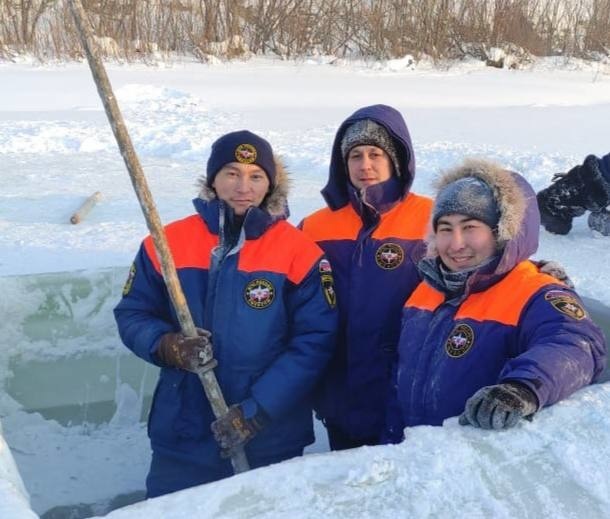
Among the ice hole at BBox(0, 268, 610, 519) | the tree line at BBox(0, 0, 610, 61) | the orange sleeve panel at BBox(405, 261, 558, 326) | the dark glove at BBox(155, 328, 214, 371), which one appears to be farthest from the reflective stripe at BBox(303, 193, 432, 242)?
the tree line at BBox(0, 0, 610, 61)

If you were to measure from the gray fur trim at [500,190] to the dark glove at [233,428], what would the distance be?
73 centimetres

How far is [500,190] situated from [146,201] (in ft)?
3.05

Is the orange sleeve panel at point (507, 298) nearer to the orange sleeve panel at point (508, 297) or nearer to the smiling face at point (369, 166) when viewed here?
the orange sleeve panel at point (508, 297)

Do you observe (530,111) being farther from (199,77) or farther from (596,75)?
(199,77)

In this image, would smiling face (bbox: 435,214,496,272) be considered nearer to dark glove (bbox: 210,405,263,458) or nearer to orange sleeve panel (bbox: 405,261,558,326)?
orange sleeve panel (bbox: 405,261,558,326)

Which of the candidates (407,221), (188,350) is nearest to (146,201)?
(188,350)

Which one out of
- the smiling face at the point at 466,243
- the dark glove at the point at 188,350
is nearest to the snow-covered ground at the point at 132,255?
the smiling face at the point at 466,243

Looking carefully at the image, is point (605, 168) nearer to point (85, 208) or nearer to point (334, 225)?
point (334, 225)

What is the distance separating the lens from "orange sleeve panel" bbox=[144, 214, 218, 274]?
2383mm

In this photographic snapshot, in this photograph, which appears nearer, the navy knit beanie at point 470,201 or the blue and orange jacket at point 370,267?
the navy knit beanie at point 470,201

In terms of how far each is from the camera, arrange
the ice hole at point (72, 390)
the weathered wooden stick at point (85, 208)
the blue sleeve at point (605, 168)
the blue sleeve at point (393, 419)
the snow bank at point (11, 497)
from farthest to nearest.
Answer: the weathered wooden stick at point (85, 208)
the blue sleeve at point (605, 168)
the ice hole at point (72, 390)
the blue sleeve at point (393, 419)
the snow bank at point (11, 497)

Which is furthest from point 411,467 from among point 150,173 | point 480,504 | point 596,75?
point 596,75

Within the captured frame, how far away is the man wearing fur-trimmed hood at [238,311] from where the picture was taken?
2332 millimetres

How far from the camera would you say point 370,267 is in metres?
2.44
